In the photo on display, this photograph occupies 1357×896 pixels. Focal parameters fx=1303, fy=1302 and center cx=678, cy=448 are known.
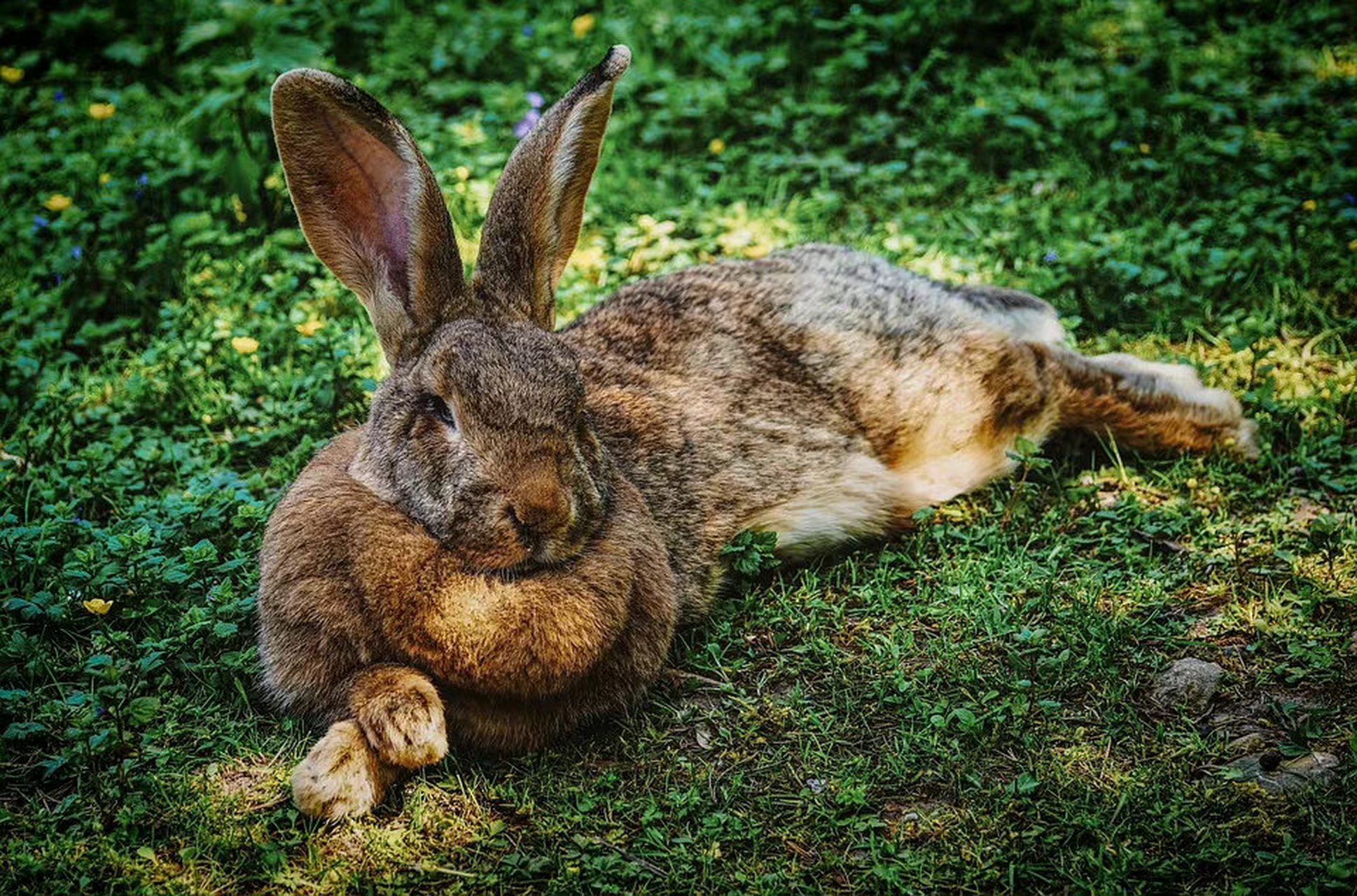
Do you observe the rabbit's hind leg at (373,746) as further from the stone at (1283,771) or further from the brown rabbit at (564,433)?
the stone at (1283,771)

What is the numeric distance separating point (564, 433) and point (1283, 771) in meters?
2.09

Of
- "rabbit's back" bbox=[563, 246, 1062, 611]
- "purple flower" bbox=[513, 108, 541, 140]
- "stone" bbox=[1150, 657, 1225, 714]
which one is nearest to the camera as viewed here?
"stone" bbox=[1150, 657, 1225, 714]

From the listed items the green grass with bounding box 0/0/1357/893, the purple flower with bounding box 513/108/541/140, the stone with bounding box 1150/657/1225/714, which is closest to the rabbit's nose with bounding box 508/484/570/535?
the green grass with bounding box 0/0/1357/893

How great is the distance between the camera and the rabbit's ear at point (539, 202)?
395 cm

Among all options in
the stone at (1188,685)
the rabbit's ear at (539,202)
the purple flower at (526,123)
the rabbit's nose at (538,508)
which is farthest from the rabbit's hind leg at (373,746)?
the purple flower at (526,123)

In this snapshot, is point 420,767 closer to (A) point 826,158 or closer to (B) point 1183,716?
(B) point 1183,716

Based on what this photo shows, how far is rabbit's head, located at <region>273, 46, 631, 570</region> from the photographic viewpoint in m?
3.43

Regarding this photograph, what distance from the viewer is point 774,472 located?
177 inches

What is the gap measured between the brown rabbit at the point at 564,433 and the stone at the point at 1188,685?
1.11 m

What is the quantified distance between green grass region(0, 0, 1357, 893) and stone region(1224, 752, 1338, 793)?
2.0 inches

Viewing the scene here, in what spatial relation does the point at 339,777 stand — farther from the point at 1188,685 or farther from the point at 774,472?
the point at 1188,685

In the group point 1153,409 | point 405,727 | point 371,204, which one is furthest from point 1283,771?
point 371,204

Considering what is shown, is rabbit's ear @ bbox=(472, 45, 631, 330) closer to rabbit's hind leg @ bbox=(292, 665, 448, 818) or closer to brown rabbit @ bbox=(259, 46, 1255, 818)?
brown rabbit @ bbox=(259, 46, 1255, 818)

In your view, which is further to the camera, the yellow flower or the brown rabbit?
the yellow flower
